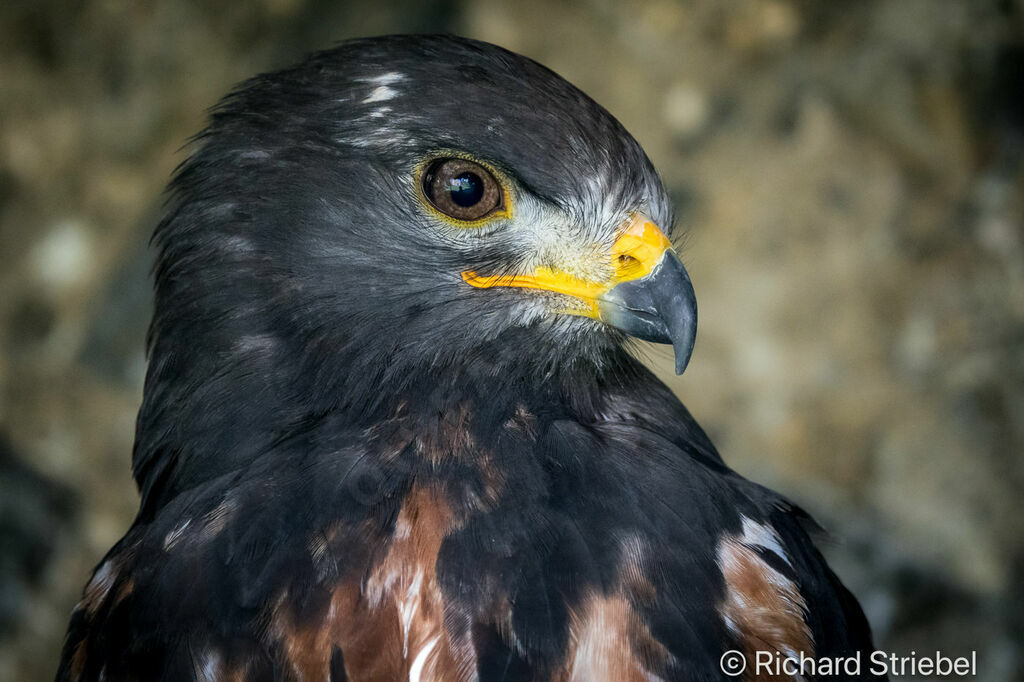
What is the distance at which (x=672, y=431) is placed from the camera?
2.46 meters

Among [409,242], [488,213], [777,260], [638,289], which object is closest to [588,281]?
[638,289]

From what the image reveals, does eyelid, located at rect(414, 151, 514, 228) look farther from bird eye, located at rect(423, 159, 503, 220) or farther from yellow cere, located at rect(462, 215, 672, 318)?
yellow cere, located at rect(462, 215, 672, 318)

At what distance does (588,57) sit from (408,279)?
9.02 feet

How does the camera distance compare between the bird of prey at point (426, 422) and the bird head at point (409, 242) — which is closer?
the bird of prey at point (426, 422)

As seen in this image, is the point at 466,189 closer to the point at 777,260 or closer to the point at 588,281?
the point at 588,281

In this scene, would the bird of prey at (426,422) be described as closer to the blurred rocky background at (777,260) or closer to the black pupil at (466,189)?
the black pupil at (466,189)

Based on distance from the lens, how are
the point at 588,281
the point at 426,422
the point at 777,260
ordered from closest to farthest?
the point at 426,422 < the point at 588,281 < the point at 777,260

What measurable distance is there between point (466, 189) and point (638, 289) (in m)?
0.44

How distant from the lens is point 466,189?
2.26m

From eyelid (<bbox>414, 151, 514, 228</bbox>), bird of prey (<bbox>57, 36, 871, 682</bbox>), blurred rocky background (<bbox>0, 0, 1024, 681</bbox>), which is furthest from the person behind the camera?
blurred rocky background (<bbox>0, 0, 1024, 681</bbox>)

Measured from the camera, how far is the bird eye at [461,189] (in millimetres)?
2242

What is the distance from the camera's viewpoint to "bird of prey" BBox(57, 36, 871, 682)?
6.49 feet

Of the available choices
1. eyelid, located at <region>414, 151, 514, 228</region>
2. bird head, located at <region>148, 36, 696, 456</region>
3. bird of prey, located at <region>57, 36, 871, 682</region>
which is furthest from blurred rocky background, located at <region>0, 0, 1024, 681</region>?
eyelid, located at <region>414, 151, 514, 228</region>

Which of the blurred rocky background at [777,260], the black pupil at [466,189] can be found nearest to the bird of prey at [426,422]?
the black pupil at [466,189]
